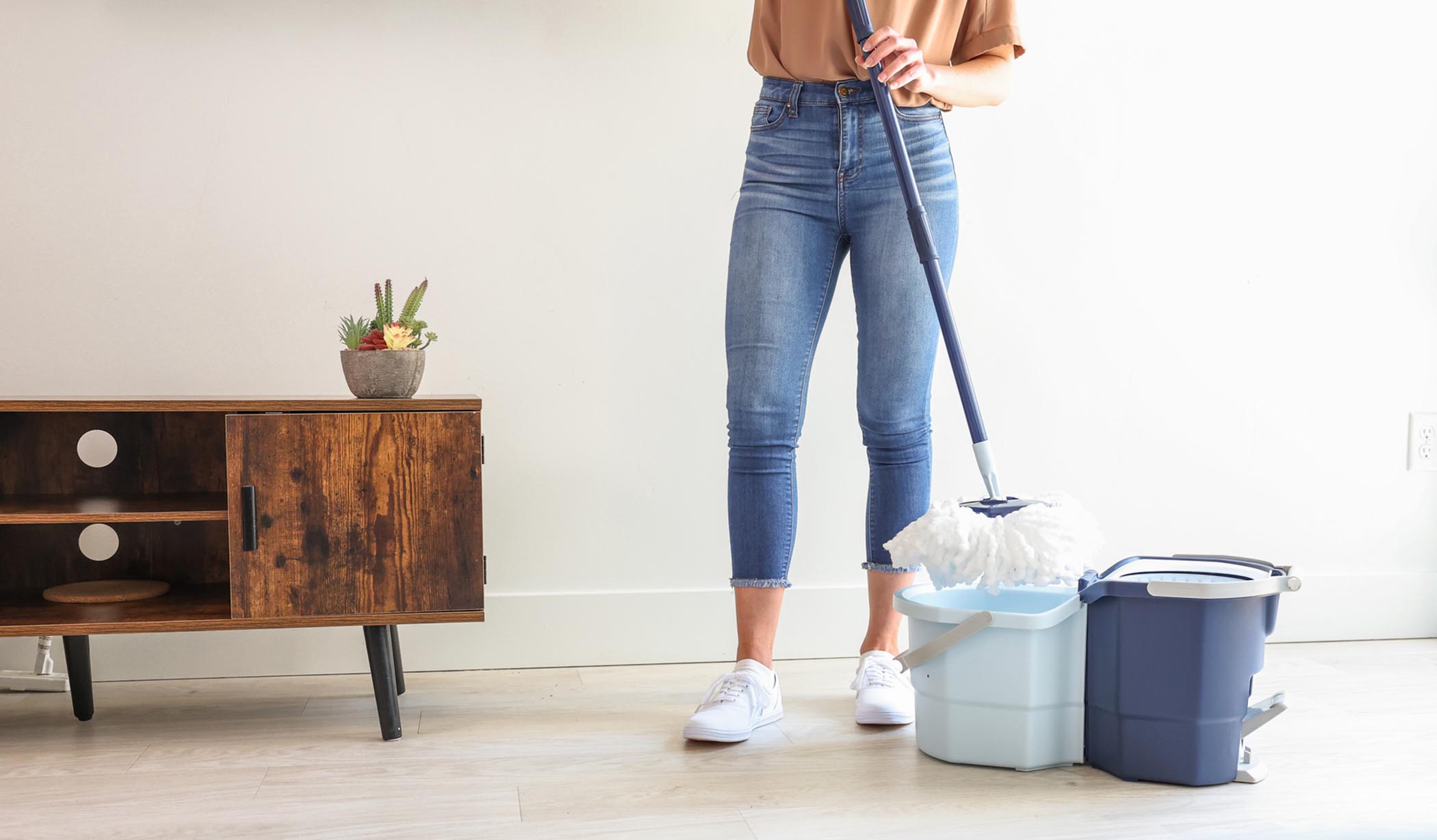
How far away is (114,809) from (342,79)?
106cm

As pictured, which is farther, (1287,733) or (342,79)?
(342,79)

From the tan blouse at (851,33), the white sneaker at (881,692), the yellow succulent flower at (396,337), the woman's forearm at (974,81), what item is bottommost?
the white sneaker at (881,692)

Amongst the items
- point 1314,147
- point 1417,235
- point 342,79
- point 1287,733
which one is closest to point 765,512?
point 1287,733

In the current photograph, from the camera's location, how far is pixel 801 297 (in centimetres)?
142

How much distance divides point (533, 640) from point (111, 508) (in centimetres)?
65

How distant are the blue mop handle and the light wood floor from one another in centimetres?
37

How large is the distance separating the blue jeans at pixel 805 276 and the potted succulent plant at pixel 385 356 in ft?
1.34

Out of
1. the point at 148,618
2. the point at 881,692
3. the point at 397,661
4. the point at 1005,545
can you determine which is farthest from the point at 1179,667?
the point at 148,618

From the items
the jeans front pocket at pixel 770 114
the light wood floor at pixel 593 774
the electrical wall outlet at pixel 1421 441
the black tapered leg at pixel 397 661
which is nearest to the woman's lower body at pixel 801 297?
the jeans front pocket at pixel 770 114

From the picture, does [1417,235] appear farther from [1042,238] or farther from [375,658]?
[375,658]

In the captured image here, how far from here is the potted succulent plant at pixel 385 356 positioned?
1.39 m

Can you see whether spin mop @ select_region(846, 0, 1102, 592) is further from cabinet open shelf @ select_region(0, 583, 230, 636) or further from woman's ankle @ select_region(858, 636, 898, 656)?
cabinet open shelf @ select_region(0, 583, 230, 636)

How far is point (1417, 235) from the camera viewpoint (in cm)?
200

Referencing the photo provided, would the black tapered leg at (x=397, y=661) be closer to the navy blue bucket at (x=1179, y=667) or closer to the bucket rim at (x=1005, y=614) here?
the bucket rim at (x=1005, y=614)
